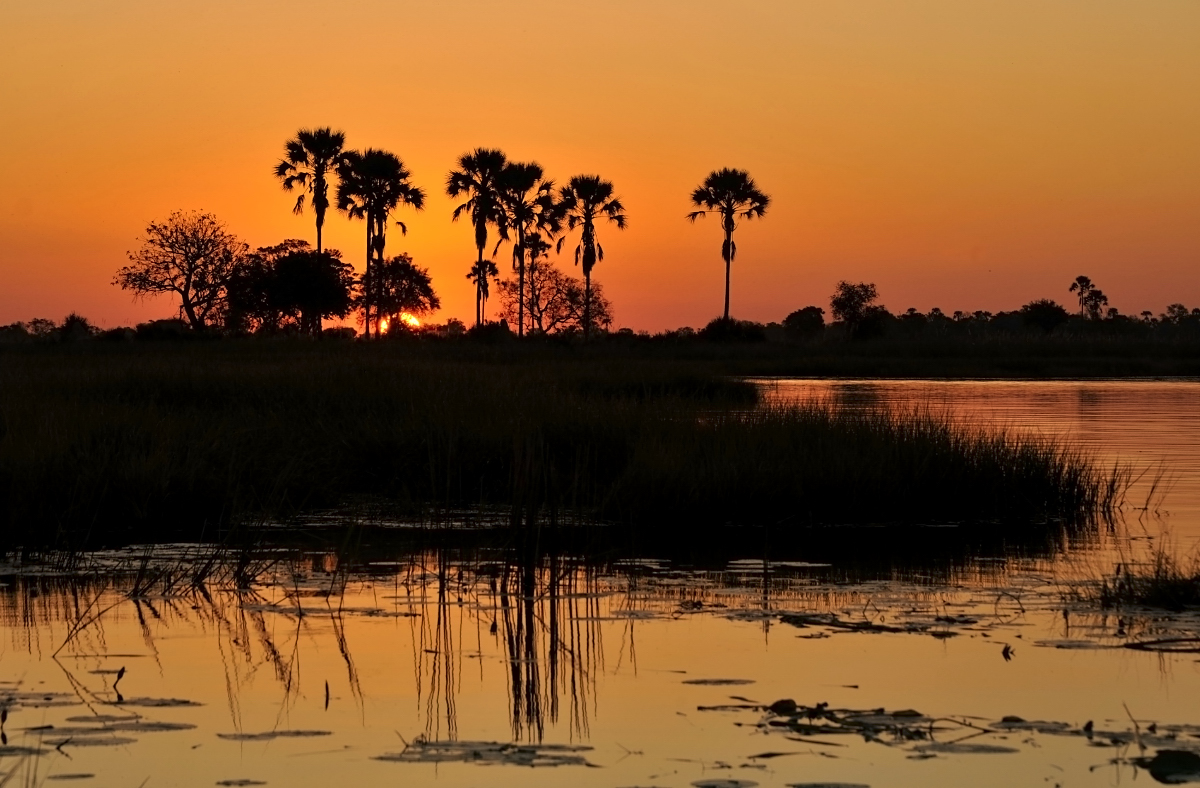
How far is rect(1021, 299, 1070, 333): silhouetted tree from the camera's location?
4668 inches

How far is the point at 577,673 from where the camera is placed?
7.84 metres

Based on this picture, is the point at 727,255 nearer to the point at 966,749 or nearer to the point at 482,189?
the point at 482,189

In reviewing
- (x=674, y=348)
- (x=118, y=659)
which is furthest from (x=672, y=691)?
(x=674, y=348)

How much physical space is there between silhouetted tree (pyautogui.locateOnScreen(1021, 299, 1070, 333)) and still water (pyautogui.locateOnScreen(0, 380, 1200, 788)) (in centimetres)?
11127

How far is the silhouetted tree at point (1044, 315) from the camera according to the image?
118562 mm

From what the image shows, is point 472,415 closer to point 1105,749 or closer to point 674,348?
point 1105,749

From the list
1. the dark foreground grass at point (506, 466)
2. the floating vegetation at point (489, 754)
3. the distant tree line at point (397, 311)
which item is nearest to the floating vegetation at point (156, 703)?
the floating vegetation at point (489, 754)

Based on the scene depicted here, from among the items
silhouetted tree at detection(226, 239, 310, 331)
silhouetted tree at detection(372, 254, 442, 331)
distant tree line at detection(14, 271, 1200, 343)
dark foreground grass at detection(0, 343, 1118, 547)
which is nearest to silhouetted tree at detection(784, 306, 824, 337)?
distant tree line at detection(14, 271, 1200, 343)

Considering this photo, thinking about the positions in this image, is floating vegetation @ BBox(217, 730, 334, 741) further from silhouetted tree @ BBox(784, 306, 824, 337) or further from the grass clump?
silhouetted tree @ BBox(784, 306, 824, 337)

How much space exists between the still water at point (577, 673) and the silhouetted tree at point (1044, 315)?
11127cm

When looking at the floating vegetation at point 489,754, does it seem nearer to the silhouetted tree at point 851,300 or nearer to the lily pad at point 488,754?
the lily pad at point 488,754

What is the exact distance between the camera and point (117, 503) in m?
13.2

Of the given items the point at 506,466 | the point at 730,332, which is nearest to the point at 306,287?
the point at 730,332

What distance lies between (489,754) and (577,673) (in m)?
1.67
